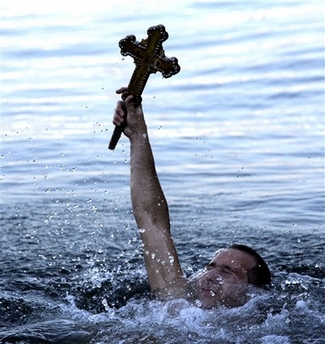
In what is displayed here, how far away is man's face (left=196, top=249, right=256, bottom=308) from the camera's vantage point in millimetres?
6648

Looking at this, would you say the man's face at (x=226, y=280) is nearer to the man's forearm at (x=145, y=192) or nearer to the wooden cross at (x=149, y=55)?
the man's forearm at (x=145, y=192)

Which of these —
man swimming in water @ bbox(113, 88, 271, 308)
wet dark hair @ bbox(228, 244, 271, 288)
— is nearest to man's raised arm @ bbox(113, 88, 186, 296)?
man swimming in water @ bbox(113, 88, 271, 308)

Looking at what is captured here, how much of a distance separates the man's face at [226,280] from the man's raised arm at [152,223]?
0.51 feet

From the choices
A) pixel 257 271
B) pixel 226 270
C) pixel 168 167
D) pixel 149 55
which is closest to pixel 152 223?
pixel 226 270

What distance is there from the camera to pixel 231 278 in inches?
266

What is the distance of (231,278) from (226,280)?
39 millimetres

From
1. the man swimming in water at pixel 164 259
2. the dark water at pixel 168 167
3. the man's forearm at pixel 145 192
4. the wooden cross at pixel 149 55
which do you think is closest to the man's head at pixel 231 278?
the man swimming in water at pixel 164 259

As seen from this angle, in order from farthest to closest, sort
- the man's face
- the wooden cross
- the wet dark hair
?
the wet dark hair
the man's face
the wooden cross

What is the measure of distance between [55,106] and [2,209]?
3496 millimetres

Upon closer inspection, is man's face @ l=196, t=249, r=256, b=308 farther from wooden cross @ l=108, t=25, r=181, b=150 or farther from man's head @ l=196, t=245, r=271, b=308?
wooden cross @ l=108, t=25, r=181, b=150

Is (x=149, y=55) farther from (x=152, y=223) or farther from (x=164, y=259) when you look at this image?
(x=164, y=259)

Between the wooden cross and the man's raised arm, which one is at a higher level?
the wooden cross

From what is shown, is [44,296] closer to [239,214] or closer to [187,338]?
[187,338]

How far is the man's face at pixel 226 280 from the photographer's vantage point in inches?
262
